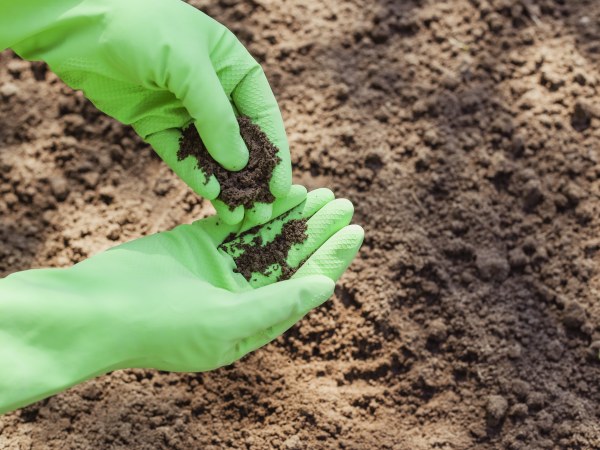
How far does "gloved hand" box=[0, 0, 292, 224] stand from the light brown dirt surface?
16.0 inches

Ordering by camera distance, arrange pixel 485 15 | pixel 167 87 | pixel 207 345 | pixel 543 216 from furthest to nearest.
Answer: pixel 485 15
pixel 543 216
pixel 167 87
pixel 207 345

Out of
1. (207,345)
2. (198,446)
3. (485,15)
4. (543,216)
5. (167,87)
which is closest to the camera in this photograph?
(207,345)

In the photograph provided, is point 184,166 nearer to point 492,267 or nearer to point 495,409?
point 492,267

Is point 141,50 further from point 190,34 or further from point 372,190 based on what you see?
point 372,190

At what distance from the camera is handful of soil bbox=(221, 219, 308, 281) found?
173 centimetres

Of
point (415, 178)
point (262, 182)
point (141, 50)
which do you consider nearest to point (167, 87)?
point (141, 50)

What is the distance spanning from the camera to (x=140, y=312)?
151 cm

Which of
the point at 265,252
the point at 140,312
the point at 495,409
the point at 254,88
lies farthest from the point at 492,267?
the point at 140,312

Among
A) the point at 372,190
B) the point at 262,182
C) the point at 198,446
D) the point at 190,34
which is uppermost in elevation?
the point at 190,34

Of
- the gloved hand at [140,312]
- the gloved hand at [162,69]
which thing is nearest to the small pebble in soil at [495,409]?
the gloved hand at [140,312]

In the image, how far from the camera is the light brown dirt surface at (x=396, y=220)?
181 cm

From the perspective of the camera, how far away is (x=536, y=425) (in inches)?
70.3

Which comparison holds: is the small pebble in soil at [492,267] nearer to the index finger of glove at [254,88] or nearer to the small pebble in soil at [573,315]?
the small pebble in soil at [573,315]

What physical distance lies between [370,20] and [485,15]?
0.38 meters
